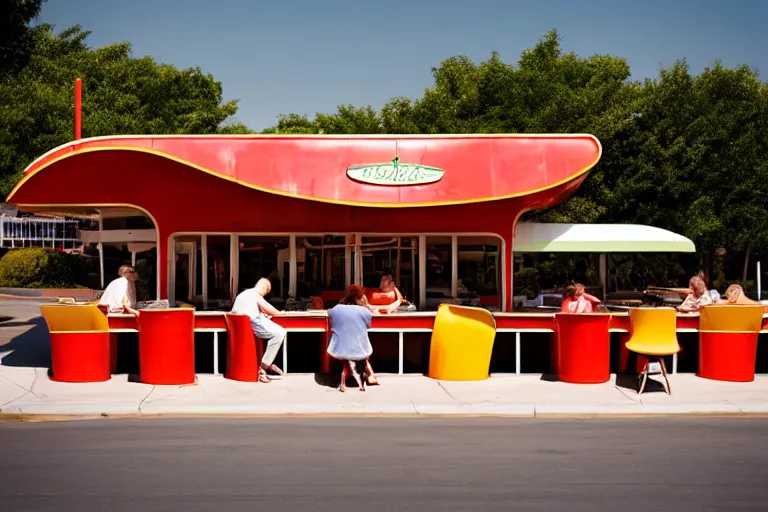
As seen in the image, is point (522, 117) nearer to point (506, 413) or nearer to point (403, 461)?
point (506, 413)

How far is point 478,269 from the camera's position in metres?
16.2

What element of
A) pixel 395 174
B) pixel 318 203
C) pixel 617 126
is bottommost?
pixel 318 203

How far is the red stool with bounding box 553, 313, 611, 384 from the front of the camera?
1316cm

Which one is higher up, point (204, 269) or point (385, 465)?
point (204, 269)

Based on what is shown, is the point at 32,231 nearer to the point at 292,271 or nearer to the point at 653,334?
the point at 292,271

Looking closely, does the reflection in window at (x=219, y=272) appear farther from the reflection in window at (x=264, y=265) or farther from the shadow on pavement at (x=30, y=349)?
the shadow on pavement at (x=30, y=349)

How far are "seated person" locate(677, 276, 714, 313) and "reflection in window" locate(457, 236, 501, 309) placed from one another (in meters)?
3.22

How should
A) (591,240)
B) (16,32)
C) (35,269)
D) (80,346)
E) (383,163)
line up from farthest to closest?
(35,269) < (16,32) < (591,240) < (383,163) < (80,346)

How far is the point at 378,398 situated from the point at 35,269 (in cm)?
2344

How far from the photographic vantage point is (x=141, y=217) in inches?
666

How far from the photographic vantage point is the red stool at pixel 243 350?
43.7ft

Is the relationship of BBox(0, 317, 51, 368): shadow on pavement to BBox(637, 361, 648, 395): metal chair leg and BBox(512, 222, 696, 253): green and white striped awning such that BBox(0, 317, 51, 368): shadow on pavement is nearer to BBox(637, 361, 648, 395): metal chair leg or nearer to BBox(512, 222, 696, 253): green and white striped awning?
BBox(512, 222, 696, 253): green and white striped awning

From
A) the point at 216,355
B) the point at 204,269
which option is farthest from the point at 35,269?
the point at 216,355

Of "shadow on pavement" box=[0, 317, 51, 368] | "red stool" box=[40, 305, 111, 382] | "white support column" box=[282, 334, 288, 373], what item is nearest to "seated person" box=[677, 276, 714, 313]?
"white support column" box=[282, 334, 288, 373]
